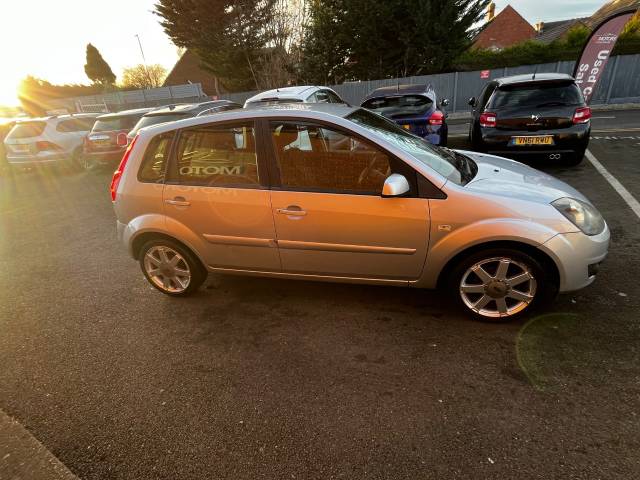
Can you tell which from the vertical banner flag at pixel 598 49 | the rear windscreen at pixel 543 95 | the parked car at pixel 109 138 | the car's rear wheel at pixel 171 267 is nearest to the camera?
the car's rear wheel at pixel 171 267

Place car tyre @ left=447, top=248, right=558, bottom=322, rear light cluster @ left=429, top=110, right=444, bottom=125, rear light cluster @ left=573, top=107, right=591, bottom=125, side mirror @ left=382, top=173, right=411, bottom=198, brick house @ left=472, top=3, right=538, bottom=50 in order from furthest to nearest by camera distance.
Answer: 1. brick house @ left=472, top=3, right=538, bottom=50
2. rear light cluster @ left=429, top=110, right=444, bottom=125
3. rear light cluster @ left=573, top=107, right=591, bottom=125
4. car tyre @ left=447, top=248, right=558, bottom=322
5. side mirror @ left=382, top=173, right=411, bottom=198

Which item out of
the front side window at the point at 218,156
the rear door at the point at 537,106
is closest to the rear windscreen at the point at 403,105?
the rear door at the point at 537,106

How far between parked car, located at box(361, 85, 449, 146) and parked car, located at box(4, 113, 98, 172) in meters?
8.46

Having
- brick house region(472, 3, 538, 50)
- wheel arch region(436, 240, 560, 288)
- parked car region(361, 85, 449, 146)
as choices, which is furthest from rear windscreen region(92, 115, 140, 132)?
brick house region(472, 3, 538, 50)

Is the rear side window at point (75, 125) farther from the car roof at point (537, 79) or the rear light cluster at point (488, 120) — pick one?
the car roof at point (537, 79)

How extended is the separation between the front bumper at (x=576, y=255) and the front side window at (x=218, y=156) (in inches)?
87.7

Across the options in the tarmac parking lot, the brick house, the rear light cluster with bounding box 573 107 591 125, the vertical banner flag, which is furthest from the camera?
the brick house

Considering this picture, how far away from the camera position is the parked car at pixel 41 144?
1004 cm

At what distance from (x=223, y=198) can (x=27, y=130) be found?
10502mm

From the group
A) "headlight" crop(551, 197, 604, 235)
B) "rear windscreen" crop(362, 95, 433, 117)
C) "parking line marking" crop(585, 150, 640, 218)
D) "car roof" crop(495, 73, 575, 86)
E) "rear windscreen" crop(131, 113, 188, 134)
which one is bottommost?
"parking line marking" crop(585, 150, 640, 218)

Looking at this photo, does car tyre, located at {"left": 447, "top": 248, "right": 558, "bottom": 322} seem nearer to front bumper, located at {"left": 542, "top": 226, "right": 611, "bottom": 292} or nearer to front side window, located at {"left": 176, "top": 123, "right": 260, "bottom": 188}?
front bumper, located at {"left": 542, "top": 226, "right": 611, "bottom": 292}

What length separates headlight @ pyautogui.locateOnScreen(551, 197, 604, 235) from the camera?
2600 mm

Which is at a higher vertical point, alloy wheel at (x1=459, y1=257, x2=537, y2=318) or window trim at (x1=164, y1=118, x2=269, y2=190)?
window trim at (x1=164, y1=118, x2=269, y2=190)

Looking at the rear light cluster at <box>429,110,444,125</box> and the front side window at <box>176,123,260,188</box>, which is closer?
the front side window at <box>176,123,260,188</box>
